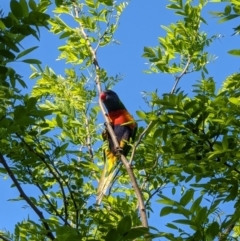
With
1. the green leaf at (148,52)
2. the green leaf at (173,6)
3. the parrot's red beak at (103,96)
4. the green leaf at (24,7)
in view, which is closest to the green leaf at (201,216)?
the green leaf at (24,7)

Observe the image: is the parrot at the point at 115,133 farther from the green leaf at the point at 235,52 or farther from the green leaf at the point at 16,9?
the green leaf at the point at 16,9

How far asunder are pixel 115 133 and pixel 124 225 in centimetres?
286

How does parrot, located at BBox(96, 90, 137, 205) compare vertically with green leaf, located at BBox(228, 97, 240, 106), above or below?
above

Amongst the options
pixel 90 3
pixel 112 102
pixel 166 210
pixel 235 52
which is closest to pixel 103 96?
pixel 112 102

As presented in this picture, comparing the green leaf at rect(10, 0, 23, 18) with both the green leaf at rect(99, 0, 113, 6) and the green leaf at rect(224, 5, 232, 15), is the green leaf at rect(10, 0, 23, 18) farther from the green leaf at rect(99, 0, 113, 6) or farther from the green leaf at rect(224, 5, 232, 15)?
the green leaf at rect(99, 0, 113, 6)

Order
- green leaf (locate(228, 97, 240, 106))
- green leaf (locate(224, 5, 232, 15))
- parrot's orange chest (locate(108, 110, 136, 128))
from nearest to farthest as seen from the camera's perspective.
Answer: green leaf (locate(228, 97, 240, 106))
green leaf (locate(224, 5, 232, 15))
parrot's orange chest (locate(108, 110, 136, 128))

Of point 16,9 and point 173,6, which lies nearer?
point 16,9

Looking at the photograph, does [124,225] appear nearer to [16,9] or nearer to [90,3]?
[16,9]

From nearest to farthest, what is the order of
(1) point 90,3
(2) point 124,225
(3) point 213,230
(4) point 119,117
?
1. (2) point 124,225
2. (3) point 213,230
3. (1) point 90,3
4. (4) point 119,117

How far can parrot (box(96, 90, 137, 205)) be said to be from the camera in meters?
3.56

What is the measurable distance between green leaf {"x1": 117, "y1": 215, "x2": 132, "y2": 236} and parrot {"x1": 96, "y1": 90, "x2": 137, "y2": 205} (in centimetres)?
91

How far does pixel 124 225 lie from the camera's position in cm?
170

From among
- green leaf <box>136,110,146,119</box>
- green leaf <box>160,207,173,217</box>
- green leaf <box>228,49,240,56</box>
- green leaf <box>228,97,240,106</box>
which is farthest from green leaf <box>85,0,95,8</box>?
green leaf <box>160,207,173,217</box>

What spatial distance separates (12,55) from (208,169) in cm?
93
